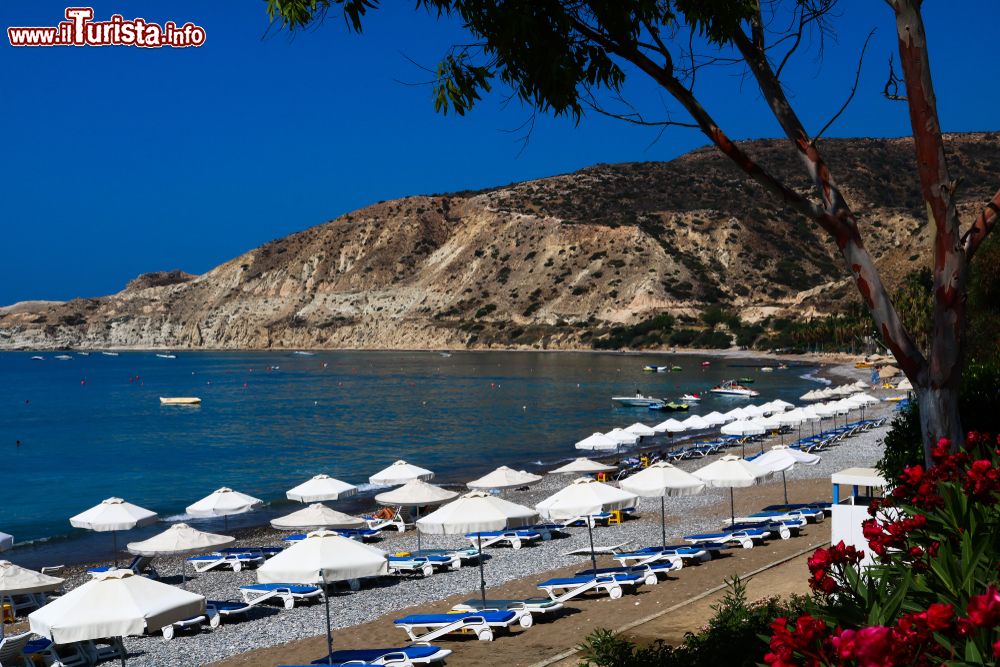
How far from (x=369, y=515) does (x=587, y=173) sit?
148 metres

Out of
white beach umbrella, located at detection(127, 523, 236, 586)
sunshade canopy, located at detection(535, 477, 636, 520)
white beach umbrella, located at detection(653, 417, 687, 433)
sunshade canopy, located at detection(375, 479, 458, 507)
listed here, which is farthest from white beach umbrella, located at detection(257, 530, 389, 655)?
white beach umbrella, located at detection(653, 417, 687, 433)

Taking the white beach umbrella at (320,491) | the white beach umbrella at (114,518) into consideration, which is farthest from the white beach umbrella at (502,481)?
the white beach umbrella at (114,518)

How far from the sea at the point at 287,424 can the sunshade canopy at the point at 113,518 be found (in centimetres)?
465

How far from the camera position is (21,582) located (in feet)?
53.3

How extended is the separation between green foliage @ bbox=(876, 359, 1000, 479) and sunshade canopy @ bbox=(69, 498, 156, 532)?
1608cm

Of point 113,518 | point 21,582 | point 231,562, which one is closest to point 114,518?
point 113,518

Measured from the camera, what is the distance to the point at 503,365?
374ft

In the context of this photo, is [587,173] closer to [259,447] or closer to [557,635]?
[259,447]

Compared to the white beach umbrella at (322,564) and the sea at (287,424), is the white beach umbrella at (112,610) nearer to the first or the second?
the white beach umbrella at (322,564)

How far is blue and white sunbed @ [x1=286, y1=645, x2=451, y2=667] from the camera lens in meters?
12.3

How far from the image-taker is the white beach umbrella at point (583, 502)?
17.0 meters

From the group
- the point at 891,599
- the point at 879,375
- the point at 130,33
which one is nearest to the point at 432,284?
the point at 879,375

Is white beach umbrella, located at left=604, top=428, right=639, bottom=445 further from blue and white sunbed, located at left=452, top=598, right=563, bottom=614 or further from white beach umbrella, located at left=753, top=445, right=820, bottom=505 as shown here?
blue and white sunbed, located at left=452, top=598, right=563, bottom=614

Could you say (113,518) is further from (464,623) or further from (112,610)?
(464,623)
